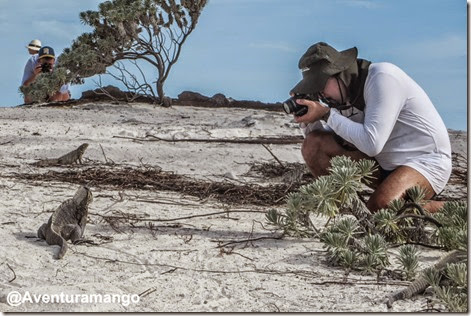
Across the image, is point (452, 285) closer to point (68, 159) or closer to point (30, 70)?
point (68, 159)

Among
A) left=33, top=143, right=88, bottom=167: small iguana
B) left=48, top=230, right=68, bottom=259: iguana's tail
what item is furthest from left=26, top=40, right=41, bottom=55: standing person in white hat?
left=48, top=230, right=68, bottom=259: iguana's tail

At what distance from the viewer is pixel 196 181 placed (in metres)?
6.69

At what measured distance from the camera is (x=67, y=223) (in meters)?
4.19

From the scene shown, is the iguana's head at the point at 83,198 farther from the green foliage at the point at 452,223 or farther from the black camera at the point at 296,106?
the green foliage at the point at 452,223

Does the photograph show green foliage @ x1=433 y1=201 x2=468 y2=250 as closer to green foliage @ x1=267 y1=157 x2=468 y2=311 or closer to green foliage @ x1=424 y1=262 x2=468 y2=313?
green foliage @ x1=267 y1=157 x2=468 y2=311

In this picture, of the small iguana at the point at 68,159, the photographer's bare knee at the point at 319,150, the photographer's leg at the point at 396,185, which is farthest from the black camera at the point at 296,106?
the small iguana at the point at 68,159

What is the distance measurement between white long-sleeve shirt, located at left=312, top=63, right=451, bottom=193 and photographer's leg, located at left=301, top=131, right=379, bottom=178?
19cm

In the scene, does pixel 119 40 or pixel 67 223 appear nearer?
pixel 67 223

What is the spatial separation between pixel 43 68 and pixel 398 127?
36.3 feet

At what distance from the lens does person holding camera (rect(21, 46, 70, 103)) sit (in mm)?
14538

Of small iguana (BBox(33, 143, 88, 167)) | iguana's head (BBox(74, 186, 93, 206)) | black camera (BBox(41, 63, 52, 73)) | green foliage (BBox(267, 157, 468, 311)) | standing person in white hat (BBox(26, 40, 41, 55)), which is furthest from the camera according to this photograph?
standing person in white hat (BBox(26, 40, 41, 55))

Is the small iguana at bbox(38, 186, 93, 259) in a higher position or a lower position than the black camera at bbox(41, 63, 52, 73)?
lower

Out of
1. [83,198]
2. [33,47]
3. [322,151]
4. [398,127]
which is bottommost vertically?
[83,198]

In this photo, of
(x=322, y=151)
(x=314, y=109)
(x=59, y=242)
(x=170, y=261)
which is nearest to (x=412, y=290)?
(x=170, y=261)
